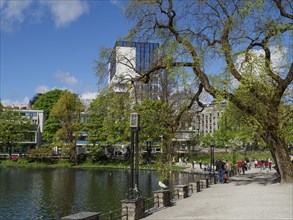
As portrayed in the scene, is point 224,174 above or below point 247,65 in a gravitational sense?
below

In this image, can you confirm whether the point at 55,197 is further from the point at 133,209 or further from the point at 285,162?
the point at 285,162

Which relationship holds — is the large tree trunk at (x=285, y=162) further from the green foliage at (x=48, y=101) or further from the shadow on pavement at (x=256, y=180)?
the green foliage at (x=48, y=101)

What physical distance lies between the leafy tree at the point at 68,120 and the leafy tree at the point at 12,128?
26.4ft

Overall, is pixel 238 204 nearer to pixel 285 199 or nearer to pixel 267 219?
pixel 285 199

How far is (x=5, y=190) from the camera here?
3362 centimetres

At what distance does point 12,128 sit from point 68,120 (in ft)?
37.7

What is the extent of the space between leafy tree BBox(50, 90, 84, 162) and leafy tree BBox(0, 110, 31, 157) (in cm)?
804

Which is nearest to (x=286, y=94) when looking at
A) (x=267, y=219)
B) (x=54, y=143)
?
(x=267, y=219)

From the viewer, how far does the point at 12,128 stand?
71.0 meters

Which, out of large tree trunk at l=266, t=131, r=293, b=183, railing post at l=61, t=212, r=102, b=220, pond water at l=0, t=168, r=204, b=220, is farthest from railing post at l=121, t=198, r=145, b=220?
large tree trunk at l=266, t=131, r=293, b=183

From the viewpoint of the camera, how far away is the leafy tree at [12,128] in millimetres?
70000

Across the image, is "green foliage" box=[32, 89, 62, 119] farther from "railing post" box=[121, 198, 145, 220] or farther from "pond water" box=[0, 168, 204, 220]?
"railing post" box=[121, 198, 145, 220]

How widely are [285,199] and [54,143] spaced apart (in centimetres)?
5517

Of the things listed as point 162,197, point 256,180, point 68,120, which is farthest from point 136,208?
point 68,120
